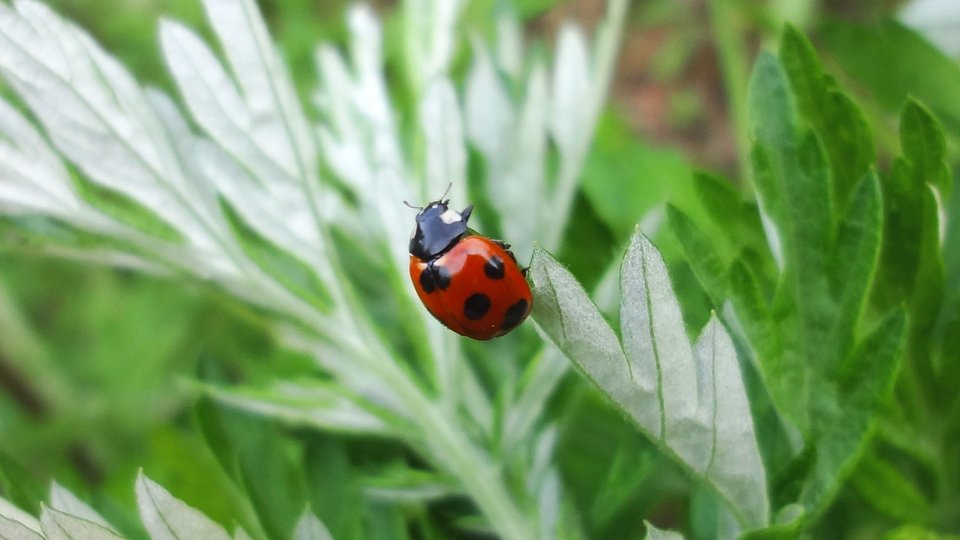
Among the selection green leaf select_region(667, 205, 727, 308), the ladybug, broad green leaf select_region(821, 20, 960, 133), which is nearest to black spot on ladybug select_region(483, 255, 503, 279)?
the ladybug

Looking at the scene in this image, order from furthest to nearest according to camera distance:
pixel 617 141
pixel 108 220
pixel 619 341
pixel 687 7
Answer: pixel 687 7
pixel 617 141
pixel 108 220
pixel 619 341

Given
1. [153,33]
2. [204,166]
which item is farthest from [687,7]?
[204,166]

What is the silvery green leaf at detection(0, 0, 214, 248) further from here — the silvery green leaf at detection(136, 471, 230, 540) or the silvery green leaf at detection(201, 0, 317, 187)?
the silvery green leaf at detection(136, 471, 230, 540)

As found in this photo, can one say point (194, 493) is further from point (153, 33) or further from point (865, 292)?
point (153, 33)

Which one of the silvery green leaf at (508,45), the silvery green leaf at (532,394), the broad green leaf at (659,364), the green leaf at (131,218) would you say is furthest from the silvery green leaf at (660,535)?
the silvery green leaf at (508,45)

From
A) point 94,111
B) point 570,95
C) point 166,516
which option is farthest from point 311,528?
point 570,95

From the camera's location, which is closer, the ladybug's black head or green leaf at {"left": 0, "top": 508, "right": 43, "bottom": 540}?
green leaf at {"left": 0, "top": 508, "right": 43, "bottom": 540}

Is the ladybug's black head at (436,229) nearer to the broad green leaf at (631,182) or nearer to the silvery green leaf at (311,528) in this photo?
the silvery green leaf at (311,528)
